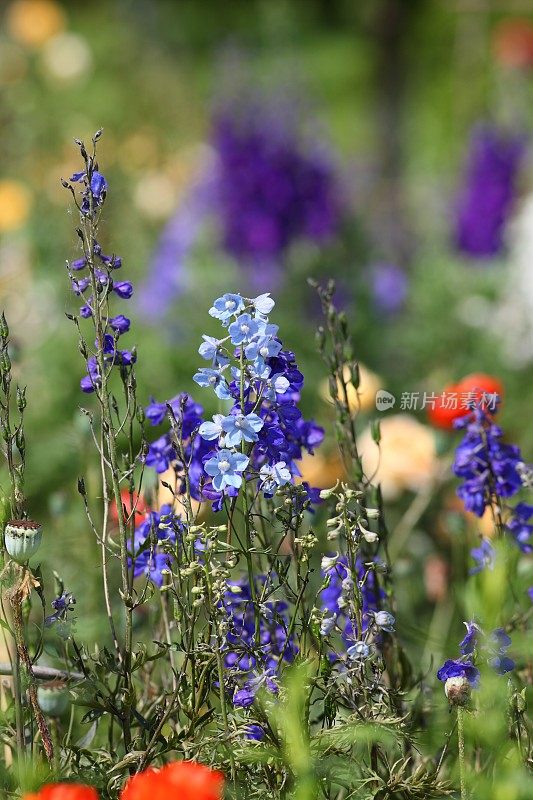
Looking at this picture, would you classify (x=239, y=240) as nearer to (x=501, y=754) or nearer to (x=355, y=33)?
(x=501, y=754)

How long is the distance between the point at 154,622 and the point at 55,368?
Answer: 1.64 metres

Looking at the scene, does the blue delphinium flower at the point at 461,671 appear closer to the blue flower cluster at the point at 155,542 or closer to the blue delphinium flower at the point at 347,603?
the blue delphinium flower at the point at 347,603

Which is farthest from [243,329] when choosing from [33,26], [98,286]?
[33,26]

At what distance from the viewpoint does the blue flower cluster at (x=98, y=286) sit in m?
0.86

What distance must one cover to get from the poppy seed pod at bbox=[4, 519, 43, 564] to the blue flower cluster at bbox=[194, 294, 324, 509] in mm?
139

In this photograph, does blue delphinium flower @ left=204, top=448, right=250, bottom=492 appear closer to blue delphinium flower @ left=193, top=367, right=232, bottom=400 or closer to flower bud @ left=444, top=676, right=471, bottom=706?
blue delphinium flower @ left=193, top=367, right=232, bottom=400

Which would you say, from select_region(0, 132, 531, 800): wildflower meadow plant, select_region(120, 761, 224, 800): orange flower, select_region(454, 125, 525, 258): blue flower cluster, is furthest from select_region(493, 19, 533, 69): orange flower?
select_region(120, 761, 224, 800): orange flower

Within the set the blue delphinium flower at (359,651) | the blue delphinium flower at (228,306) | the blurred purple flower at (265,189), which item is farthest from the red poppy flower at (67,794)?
the blurred purple flower at (265,189)

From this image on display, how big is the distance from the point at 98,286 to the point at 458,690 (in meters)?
0.44

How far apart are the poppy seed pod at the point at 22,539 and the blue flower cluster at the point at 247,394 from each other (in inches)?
5.5

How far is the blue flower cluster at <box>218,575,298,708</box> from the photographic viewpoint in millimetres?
842

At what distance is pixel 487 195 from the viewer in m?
3.20

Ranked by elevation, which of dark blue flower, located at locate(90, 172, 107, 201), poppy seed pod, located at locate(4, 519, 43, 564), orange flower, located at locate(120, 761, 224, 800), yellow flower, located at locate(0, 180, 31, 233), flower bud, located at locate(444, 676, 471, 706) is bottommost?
orange flower, located at locate(120, 761, 224, 800)

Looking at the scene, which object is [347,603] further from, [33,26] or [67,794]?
[33,26]
